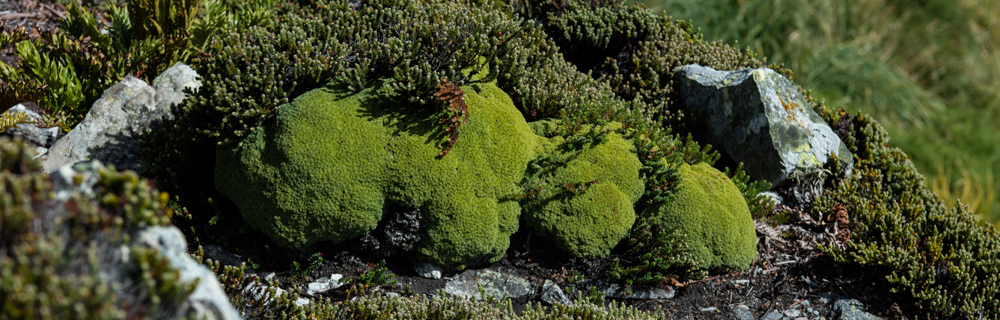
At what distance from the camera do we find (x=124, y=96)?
6.41 meters

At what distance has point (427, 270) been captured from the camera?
5.43 metres

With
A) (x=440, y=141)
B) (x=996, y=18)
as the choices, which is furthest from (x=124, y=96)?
(x=996, y=18)

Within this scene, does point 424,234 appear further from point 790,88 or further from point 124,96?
point 790,88

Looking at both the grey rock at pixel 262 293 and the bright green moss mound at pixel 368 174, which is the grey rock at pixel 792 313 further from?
the grey rock at pixel 262 293

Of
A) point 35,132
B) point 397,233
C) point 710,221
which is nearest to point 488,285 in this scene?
point 397,233

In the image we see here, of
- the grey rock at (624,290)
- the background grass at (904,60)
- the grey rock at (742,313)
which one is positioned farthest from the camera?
the background grass at (904,60)

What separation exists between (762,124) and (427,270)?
4327 millimetres

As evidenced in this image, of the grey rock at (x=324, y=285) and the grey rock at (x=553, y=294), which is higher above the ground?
the grey rock at (x=553, y=294)

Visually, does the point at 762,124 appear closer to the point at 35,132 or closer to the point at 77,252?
the point at 77,252

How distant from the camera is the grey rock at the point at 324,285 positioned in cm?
516

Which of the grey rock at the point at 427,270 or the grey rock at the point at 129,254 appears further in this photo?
the grey rock at the point at 427,270

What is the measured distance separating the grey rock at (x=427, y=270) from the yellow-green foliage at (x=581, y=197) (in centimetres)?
97

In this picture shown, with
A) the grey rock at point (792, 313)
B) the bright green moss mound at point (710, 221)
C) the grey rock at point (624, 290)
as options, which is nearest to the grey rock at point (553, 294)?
the grey rock at point (624, 290)

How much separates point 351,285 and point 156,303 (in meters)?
2.83
